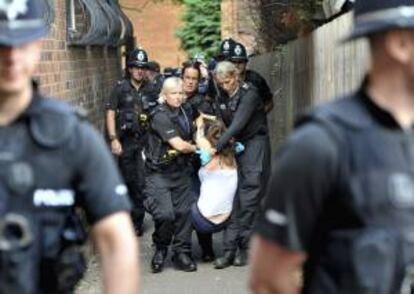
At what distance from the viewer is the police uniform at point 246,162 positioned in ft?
32.6

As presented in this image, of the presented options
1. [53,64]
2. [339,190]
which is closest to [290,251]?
[339,190]

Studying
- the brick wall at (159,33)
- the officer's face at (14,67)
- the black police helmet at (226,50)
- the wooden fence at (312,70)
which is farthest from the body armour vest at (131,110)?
the brick wall at (159,33)

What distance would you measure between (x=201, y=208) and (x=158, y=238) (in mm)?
540

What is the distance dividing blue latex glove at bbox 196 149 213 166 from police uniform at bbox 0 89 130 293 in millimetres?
6348

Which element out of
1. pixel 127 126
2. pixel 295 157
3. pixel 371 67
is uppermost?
pixel 371 67

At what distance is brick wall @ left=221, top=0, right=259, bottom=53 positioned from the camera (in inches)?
850

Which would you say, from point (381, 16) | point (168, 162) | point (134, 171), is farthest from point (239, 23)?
point (381, 16)

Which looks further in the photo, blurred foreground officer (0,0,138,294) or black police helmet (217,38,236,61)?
black police helmet (217,38,236,61)

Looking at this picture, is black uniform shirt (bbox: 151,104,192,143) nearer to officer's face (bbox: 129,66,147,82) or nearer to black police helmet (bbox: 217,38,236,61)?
black police helmet (bbox: 217,38,236,61)

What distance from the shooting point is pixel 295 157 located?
9.91 ft

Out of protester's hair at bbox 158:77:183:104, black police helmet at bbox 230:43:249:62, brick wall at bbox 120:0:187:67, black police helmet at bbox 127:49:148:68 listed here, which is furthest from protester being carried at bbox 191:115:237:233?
brick wall at bbox 120:0:187:67

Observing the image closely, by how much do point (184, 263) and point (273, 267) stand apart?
272 inches

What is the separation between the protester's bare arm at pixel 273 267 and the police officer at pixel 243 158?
6.69m

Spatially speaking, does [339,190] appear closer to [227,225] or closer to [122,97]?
[227,225]
